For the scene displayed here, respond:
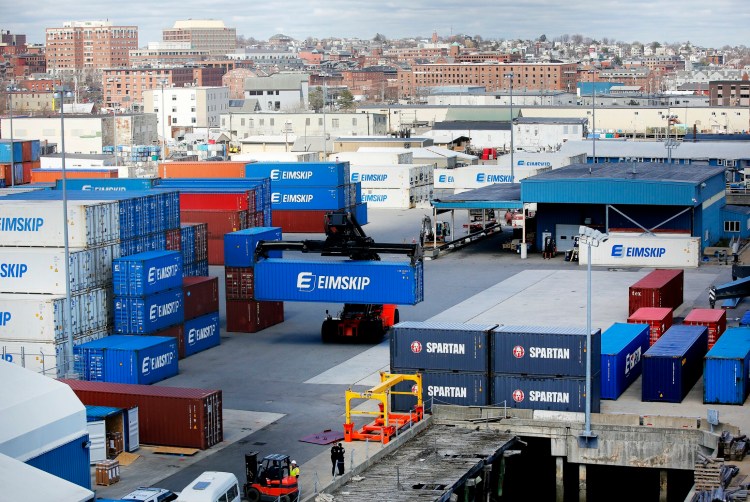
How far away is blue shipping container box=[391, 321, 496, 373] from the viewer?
43.4m

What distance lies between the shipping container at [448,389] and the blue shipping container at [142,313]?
11.6 metres

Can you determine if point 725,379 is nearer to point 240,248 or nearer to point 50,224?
point 240,248

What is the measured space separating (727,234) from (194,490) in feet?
208

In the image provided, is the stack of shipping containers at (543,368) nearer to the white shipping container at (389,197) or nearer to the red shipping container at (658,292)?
the red shipping container at (658,292)

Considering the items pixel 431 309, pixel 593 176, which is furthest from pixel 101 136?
pixel 431 309

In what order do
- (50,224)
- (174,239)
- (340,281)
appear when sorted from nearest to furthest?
1. (50,224)
2. (340,281)
3. (174,239)

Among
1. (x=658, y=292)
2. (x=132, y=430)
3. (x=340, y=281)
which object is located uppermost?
(x=340, y=281)

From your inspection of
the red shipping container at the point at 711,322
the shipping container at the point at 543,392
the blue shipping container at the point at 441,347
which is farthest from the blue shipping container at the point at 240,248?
the red shipping container at the point at 711,322

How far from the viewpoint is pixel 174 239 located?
58.2 meters

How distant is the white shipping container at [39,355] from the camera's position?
48.7 metres

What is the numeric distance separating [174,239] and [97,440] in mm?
19252

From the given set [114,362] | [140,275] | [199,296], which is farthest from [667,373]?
[199,296]

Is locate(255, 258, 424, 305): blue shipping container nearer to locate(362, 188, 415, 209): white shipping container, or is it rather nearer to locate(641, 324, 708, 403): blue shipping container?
locate(641, 324, 708, 403): blue shipping container

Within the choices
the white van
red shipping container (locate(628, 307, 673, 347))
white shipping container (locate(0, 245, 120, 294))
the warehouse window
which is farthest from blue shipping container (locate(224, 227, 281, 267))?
the warehouse window
